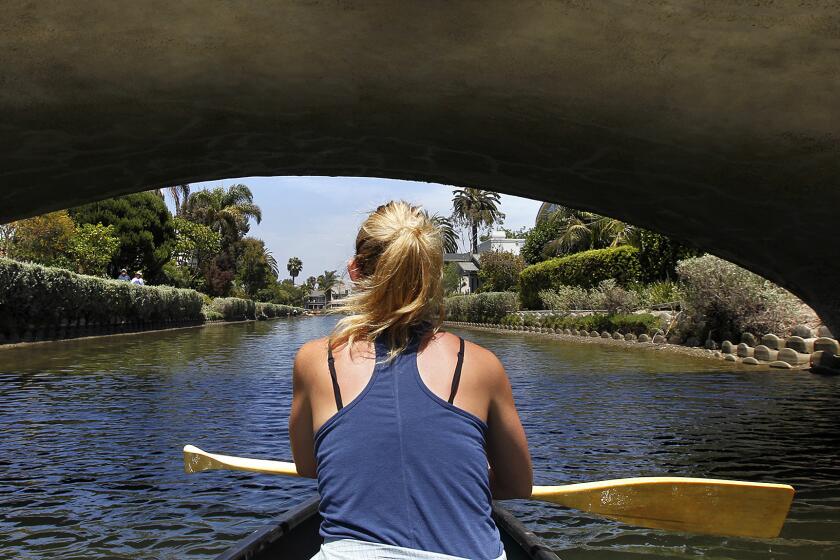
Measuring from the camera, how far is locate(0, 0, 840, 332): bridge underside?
439cm

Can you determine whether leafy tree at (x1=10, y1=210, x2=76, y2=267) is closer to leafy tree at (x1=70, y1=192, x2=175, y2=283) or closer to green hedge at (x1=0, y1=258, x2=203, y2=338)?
green hedge at (x1=0, y1=258, x2=203, y2=338)

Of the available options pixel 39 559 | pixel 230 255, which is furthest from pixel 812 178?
pixel 230 255

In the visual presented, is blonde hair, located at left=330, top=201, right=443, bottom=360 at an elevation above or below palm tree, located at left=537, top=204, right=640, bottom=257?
below

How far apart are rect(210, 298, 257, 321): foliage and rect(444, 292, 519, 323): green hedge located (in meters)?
19.5

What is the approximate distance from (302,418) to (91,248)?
38910 millimetres

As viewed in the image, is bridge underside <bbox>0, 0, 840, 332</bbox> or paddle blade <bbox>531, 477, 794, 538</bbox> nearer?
paddle blade <bbox>531, 477, 794, 538</bbox>

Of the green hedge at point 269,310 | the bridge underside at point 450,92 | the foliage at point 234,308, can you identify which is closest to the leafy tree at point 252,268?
the green hedge at point 269,310

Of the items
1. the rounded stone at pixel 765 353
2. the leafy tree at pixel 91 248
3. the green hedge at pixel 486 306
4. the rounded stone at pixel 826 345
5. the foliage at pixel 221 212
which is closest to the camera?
the rounded stone at pixel 826 345

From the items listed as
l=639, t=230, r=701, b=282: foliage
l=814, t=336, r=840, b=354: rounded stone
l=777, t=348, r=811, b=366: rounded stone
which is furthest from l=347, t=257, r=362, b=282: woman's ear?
l=639, t=230, r=701, b=282: foliage

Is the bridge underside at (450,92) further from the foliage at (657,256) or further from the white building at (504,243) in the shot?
the white building at (504,243)

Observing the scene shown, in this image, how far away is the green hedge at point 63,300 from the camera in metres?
21.9

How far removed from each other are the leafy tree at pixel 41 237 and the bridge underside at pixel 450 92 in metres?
28.1

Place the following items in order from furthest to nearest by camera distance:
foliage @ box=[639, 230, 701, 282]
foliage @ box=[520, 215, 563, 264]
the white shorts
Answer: foliage @ box=[520, 215, 563, 264] → foliage @ box=[639, 230, 701, 282] → the white shorts

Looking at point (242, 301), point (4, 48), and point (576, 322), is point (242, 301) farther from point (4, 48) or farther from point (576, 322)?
point (4, 48)
